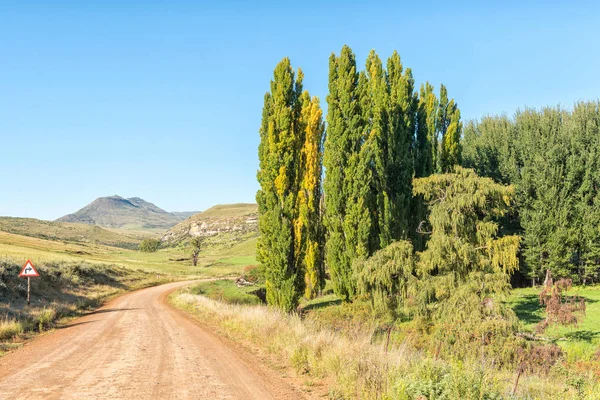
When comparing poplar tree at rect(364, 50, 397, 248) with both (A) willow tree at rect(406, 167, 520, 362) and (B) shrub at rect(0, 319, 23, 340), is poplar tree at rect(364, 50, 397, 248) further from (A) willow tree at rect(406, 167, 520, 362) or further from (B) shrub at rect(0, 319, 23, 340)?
(B) shrub at rect(0, 319, 23, 340)

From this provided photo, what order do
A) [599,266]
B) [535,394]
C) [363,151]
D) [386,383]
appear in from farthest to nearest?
[599,266], [363,151], [535,394], [386,383]

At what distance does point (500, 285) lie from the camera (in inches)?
595

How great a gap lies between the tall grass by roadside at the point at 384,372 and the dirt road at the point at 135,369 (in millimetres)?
969

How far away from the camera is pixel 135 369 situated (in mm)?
9844

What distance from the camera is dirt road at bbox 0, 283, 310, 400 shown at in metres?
8.00

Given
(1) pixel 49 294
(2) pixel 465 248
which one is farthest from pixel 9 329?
(2) pixel 465 248

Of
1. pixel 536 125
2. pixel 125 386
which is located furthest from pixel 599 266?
pixel 125 386

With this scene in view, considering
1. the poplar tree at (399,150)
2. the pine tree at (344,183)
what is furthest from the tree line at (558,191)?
the pine tree at (344,183)

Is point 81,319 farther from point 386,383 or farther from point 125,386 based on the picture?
point 386,383

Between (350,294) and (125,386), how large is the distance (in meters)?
18.3

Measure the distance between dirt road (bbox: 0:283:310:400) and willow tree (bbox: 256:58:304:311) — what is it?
8.53 metres

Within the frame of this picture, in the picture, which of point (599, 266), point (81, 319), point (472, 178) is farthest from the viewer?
point (599, 266)

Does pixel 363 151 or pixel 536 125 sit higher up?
pixel 536 125

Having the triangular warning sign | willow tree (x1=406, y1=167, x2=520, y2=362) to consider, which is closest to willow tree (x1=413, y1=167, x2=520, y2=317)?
willow tree (x1=406, y1=167, x2=520, y2=362)
